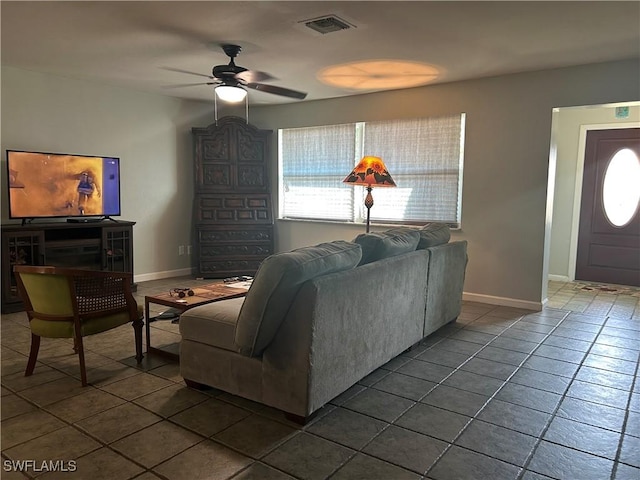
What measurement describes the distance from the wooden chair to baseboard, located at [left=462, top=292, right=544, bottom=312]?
3.74 meters

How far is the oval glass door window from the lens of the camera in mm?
5832

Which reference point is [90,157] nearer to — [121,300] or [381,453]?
[121,300]

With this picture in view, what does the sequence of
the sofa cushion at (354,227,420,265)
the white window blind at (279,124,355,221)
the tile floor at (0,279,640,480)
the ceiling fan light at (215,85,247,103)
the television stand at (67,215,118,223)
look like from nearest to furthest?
1. the tile floor at (0,279,640,480)
2. the sofa cushion at (354,227,420,265)
3. the ceiling fan light at (215,85,247,103)
4. the television stand at (67,215,118,223)
5. the white window blind at (279,124,355,221)

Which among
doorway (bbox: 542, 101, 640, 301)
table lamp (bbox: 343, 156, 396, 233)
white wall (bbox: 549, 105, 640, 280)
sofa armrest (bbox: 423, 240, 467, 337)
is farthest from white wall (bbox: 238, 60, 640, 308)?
white wall (bbox: 549, 105, 640, 280)

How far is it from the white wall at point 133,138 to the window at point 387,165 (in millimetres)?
1455

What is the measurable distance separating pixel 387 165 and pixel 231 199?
2214mm

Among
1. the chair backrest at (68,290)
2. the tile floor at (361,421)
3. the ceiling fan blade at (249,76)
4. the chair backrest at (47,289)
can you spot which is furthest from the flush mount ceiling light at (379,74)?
the chair backrest at (47,289)

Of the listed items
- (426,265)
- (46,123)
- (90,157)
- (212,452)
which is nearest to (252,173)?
(90,157)

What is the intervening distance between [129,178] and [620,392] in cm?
553

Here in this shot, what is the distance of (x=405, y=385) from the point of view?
288 cm

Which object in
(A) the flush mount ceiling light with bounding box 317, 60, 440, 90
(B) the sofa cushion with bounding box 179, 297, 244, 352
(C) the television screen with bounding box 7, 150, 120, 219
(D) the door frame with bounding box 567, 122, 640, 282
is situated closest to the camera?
(B) the sofa cushion with bounding box 179, 297, 244, 352

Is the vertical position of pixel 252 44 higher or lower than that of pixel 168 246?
higher

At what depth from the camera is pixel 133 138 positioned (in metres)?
5.82

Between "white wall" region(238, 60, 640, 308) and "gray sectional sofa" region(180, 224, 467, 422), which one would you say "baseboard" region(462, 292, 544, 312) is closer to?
"white wall" region(238, 60, 640, 308)
